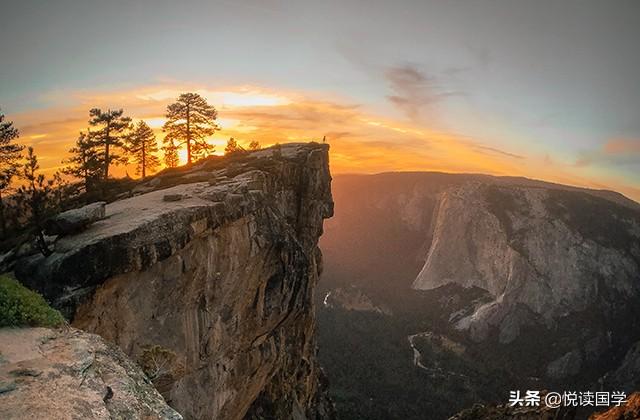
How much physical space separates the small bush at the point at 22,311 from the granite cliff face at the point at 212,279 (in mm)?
8806

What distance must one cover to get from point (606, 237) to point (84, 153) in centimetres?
14780

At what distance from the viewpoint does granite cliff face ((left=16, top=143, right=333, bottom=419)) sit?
21.9 m

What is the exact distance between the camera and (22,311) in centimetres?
1145

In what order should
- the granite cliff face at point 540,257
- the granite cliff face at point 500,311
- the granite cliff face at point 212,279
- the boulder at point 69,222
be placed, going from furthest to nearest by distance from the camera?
the granite cliff face at point 540,257 < the granite cliff face at point 500,311 < the boulder at point 69,222 < the granite cliff face at point 212,279

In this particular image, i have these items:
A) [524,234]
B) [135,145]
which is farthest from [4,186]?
[524,234]

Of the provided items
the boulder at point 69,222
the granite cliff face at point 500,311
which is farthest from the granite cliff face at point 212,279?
the granite cliff face at point 500,311

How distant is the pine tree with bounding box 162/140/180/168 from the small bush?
41483 mm

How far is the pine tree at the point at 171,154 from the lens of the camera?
169 ft

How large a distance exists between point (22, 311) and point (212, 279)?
18636 mm

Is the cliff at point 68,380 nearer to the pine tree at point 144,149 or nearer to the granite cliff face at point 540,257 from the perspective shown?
the pine tree at point 144,149

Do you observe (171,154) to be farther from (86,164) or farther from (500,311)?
(500,311)

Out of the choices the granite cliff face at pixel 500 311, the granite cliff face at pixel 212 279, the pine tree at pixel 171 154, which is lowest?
the granite cliff face at pixel 500 311

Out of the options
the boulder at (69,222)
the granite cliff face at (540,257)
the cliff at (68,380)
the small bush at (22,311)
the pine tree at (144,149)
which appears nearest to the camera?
the cliff at (68,380)

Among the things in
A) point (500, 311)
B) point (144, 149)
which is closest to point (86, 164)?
point (144, 149)
